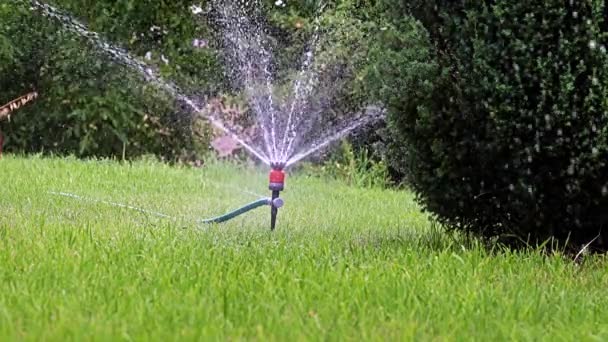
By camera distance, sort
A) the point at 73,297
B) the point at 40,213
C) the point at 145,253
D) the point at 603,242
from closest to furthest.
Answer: the point at 73,297 → the point at 145,253 → the point at 603,242 → the point at 40,213

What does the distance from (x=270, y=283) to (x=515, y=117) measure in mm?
1260

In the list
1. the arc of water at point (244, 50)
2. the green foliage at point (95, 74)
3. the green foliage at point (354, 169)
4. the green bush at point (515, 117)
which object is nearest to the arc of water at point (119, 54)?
the green foliage at point (95, 74)

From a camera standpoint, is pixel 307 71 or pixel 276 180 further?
pixel 307 71

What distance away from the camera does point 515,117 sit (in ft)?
12.0

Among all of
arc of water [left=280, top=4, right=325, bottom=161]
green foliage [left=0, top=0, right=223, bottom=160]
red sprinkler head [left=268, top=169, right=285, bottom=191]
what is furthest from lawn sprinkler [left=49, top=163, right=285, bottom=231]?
green foliage [left=0, top=0, right=223, bottom=160]

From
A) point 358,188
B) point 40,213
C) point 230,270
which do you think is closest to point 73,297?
point 230,270

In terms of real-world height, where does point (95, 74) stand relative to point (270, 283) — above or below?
above

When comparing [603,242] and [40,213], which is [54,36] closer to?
[40,213]

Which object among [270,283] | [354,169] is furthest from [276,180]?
[354,169]

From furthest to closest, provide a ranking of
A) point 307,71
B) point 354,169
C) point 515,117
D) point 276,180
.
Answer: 1. point 307,71
2. point 354,169
3. point 276,180
4. point 515,117

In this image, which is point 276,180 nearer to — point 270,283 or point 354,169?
point 270,283

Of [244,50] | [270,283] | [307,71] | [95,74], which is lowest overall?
[270,283]

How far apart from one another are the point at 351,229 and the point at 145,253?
4.98ft

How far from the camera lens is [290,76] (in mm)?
9562
